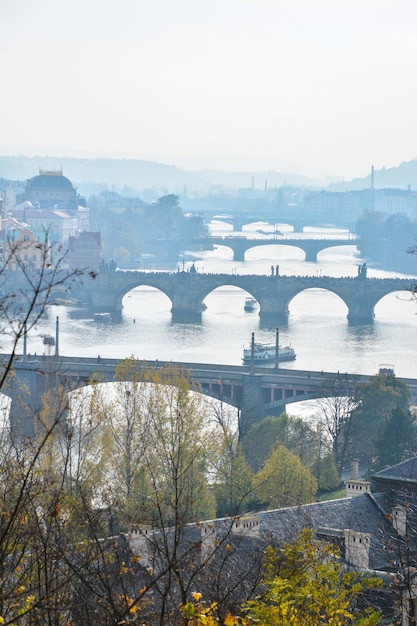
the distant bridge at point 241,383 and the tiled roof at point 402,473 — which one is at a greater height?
the tiled roof at point 402,473

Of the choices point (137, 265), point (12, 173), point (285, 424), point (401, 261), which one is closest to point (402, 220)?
point (401, 261)

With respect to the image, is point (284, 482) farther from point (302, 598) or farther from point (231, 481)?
point (302, 598)

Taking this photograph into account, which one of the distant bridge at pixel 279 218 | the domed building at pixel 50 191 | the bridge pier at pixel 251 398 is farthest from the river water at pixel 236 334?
the distant bridge at pixel 279 218

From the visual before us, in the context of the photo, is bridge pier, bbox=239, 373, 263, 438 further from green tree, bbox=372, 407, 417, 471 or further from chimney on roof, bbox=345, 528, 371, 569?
chimney on roof, bbox=345, 528, 371, 569

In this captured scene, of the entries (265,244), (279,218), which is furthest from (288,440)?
(279,218)

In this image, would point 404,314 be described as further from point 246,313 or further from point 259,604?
point 259,604

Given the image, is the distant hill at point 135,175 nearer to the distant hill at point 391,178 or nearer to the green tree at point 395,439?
the distant hill at point 391,178
